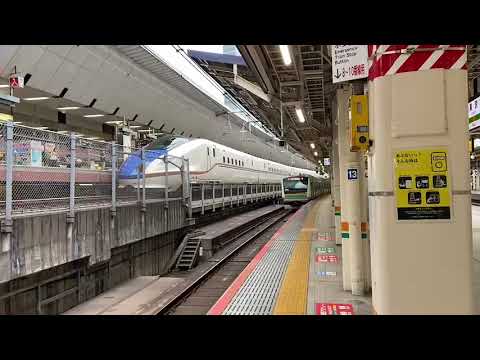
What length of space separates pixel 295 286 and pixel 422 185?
11.6 feet

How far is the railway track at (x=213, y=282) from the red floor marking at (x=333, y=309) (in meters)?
2.25

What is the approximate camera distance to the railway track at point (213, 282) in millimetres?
7000

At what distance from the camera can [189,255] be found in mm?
11969

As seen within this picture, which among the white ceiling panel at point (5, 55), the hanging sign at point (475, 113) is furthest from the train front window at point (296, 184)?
the white ceiling panel at point (5, 55)

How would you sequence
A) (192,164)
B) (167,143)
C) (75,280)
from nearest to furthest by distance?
(75,280) → (167,143) → (192,164)

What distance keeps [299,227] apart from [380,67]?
1175 cm

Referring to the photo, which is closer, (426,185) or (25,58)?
(426,185)

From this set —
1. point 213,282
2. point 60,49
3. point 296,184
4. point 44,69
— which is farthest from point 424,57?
point 296,184

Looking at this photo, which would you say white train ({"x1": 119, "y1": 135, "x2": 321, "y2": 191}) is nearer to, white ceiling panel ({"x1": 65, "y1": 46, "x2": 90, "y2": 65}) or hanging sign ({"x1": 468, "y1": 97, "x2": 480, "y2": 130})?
white ceiling panel ({"x1": 65, "y1": 46, "x2": 90, "y2": 65})

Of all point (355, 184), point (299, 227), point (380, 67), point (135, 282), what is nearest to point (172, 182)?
point (135, 282)

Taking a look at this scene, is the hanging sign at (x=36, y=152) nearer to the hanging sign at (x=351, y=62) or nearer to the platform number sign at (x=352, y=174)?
the hanging sign at (x=351, y=62)

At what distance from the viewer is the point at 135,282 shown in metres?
9.45

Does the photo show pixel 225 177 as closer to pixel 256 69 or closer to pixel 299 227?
pixel 299 227

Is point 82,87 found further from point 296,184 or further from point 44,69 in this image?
point 296,184
